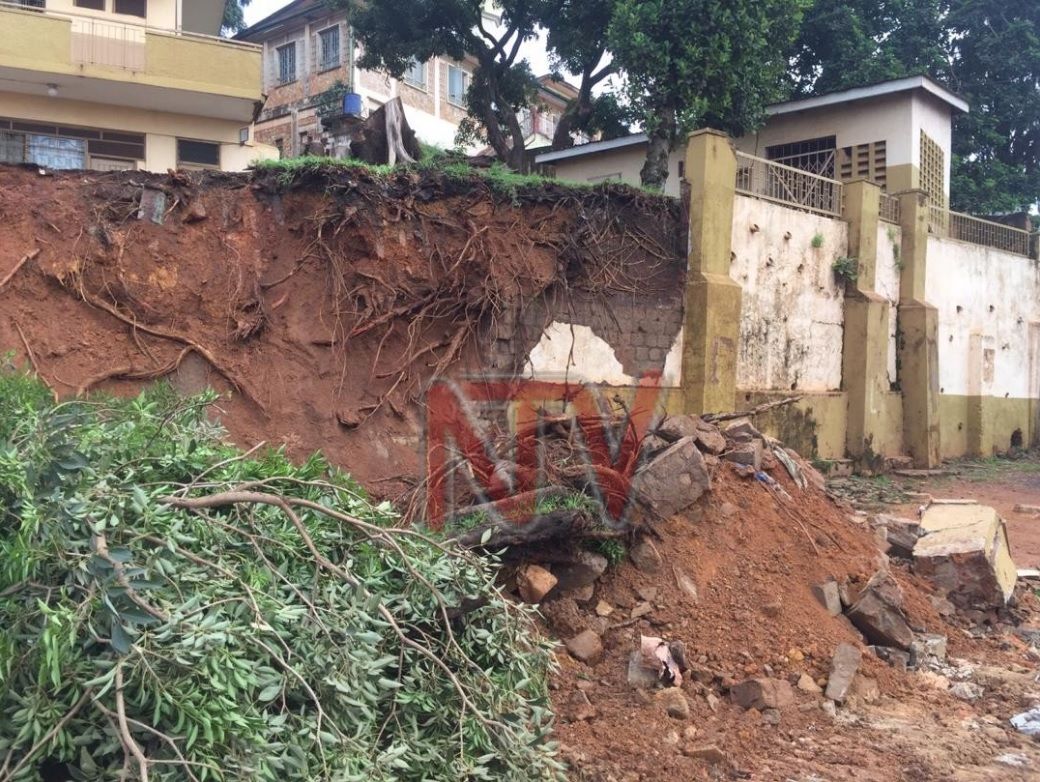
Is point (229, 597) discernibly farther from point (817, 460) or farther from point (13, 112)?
point (13, 112)

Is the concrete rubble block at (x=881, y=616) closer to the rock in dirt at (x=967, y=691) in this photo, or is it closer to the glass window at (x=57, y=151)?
the rock in dirt at (x=967, y=691)

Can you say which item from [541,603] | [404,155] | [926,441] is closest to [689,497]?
[541,603]

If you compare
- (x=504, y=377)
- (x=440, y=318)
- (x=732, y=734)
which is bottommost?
(x=732, y=734)

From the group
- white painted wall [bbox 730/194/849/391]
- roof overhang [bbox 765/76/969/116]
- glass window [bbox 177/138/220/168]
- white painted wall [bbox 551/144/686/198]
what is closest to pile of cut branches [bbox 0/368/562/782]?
white painted wall [bbox 730/194/849/391]

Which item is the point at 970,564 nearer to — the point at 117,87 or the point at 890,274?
the point at 890,274

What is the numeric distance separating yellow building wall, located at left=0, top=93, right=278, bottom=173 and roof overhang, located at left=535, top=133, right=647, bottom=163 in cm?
560

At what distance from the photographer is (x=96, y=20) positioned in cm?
1410

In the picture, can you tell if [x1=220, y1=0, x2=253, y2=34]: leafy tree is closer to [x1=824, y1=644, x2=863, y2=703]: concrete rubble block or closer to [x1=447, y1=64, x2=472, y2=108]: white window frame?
[x1=447, y1=64, x2=472, y2=108]: white window frame

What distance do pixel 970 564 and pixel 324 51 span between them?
20848 mm

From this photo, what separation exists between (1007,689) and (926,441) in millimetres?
9506

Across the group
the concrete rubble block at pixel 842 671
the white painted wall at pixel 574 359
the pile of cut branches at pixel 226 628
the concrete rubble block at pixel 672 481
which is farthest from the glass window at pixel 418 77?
the concrete rubble block at pixel 842 671

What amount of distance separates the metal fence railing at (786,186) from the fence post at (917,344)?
1956 mm

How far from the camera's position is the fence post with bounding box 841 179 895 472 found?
511 inches

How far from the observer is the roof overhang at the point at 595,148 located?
16.1m
